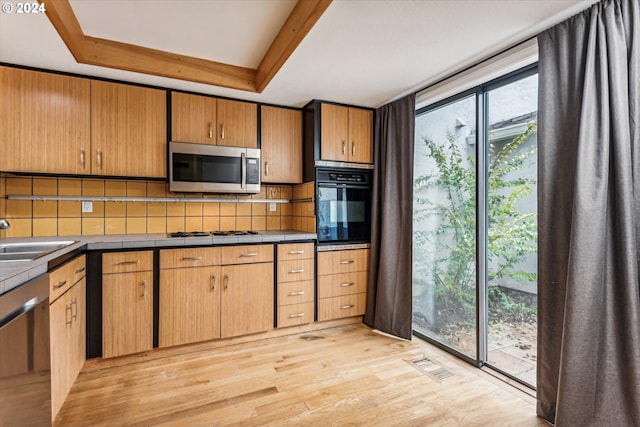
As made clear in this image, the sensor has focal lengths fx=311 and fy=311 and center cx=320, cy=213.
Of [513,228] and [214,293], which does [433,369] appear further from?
[214,293]

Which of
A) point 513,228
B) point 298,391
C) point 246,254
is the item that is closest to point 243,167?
point 246,254

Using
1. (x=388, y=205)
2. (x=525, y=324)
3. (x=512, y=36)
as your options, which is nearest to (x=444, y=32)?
(x=512, y=36)

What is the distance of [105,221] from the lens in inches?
108

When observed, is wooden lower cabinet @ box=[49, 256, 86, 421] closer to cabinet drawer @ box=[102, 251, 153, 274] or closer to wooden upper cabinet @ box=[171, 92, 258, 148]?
cabinet drawer @ box=[102, 251, 153, 274]

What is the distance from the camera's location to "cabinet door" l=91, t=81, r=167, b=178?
251 cm

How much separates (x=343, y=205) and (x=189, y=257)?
1541mm

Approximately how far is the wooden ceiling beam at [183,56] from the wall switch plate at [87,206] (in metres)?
1.13

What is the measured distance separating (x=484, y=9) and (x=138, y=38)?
2233mm

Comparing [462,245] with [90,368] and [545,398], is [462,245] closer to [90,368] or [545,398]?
[545,398]

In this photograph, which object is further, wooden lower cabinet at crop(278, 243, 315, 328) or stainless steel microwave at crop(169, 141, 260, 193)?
wooden lower cabinet at crop(278, 243, 315, 328)

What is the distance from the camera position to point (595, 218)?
151 cm

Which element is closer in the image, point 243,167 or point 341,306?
point 243,167

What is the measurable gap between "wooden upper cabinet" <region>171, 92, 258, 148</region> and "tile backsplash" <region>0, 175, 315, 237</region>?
0.55 metres

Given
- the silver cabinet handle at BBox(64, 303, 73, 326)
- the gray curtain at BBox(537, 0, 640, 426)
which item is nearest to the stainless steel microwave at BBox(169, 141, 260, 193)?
the silver cabinet handle at BBox(64, 303, 73, 326)
